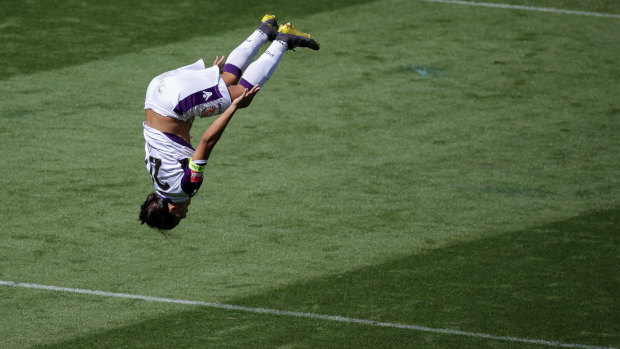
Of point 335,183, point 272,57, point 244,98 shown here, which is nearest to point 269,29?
point 272,57

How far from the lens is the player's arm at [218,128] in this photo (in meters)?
9.40

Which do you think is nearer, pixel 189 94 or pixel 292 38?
pixel 189 94

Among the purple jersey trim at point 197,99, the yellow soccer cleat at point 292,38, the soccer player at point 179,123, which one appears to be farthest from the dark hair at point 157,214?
the yellow soccer cleat at point 292,38

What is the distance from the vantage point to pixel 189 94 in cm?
991

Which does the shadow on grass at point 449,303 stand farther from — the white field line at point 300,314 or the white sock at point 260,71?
the white sock at point 260,71

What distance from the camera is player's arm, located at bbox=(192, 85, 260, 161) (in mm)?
9398

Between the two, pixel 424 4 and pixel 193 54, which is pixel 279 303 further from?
pixel 424 4

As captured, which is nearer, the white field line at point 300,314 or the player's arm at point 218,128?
the player's arm at point 218,128

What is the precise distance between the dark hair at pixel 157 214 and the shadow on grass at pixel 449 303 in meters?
0.84

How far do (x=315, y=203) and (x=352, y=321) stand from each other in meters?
2.86

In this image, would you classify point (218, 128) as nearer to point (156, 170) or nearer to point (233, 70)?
point (156, 170)

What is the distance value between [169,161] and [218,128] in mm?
731

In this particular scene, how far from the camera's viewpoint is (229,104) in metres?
10.2

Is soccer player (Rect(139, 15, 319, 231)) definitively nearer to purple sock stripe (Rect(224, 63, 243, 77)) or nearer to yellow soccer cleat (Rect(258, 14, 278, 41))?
purple sock stripe (Rect(224, 63, 243, 77))
